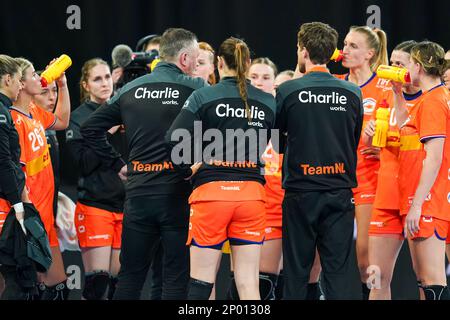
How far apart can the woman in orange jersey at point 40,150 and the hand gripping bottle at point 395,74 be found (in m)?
1.97

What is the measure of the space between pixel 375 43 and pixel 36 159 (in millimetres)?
2198

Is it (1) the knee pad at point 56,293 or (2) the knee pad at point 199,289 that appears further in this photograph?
(1) the knee pad at point 56,293

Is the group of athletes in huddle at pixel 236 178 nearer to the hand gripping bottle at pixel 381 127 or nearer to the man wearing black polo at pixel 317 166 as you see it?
the hand gripping bottle at pixel 381 127

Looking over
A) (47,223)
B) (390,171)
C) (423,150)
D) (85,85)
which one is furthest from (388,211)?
(85,85)

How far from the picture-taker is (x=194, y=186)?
4207 millimetres

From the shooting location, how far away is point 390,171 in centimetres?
477

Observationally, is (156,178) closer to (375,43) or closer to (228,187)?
(228,187)

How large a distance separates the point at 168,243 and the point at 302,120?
95 centimetres

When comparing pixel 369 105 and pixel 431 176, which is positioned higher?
pixel 369 105

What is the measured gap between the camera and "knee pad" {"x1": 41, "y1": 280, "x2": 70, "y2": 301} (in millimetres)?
5062

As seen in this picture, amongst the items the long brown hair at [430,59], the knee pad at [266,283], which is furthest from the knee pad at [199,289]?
the long brown hair at [430,59]

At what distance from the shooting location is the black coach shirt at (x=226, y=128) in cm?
409

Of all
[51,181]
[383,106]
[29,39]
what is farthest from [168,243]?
[29,39]

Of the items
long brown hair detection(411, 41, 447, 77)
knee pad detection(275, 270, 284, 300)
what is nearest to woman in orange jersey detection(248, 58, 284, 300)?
knee pad detection(275, 270, 284, 300)
